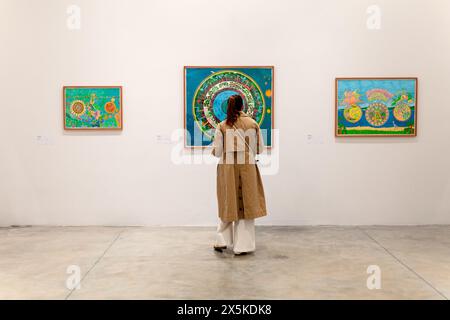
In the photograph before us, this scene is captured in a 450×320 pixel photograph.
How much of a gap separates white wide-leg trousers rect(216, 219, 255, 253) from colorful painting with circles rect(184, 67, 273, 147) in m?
1.85

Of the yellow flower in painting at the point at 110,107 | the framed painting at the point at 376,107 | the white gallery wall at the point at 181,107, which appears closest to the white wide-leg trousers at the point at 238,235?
the white gallery wall at the point at 181,107

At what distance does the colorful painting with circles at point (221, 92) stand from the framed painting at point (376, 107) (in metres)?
1.06

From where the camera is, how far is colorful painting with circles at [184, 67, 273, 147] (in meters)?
7.35

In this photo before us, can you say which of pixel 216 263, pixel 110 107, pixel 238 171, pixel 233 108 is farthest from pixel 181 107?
pixel 216 263

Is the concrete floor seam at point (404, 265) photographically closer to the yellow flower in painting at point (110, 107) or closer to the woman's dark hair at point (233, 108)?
the woman's dark hair at point (233, 108)

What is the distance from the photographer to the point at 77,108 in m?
7.41

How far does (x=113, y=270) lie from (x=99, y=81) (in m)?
3.28

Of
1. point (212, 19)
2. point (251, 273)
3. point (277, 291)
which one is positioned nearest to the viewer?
point (277, 291)

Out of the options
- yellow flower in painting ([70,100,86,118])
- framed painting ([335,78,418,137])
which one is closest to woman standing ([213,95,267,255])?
framed painting ([335,78,418,137])

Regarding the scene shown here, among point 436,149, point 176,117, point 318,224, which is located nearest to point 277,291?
point 318,224

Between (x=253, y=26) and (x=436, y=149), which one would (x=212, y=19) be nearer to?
(x=253, y=26)

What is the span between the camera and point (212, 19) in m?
7.32

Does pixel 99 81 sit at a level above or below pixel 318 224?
above

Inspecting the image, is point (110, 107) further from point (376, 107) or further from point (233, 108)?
point (376, 107)
